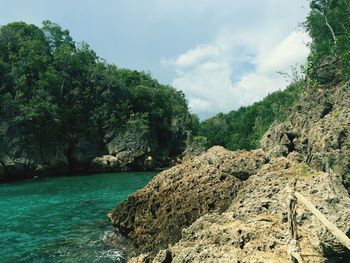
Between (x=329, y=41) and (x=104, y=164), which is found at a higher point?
(x=329, y=41)

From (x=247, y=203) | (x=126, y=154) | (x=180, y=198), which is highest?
→ (x=126, y=154)

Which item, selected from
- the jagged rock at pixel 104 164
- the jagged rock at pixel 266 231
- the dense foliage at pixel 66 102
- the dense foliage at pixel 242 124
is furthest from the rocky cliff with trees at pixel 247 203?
the dense foliage at pixel 242 124

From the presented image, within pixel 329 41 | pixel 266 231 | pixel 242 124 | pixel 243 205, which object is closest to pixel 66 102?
pixel 329 41

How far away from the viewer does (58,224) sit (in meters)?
20.2

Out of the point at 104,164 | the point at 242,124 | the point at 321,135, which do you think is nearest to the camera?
the point at 321,135

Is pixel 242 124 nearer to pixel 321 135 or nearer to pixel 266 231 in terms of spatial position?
pixel 321 135

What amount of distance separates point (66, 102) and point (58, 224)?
44009 mm

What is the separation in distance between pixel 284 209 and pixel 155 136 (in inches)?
2370

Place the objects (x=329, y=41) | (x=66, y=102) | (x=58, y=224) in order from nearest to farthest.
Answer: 1. (x=58, y=224)
2. (x=329, y=41)
3. (x=66, y=102)

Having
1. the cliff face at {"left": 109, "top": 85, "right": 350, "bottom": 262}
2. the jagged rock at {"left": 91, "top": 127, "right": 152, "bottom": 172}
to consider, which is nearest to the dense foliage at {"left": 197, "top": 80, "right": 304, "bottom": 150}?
the jagged rock at {"left": 91, "top": 127, "right": 152, "bottom": 172}

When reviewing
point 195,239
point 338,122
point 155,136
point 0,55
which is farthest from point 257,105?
point 195,239

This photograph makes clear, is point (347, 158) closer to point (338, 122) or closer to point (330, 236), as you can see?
point (338, 122)

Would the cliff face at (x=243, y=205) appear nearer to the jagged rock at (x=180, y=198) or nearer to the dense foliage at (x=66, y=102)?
the jagged rock at (x=180, y=198)

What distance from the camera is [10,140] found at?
4981 centimetres
